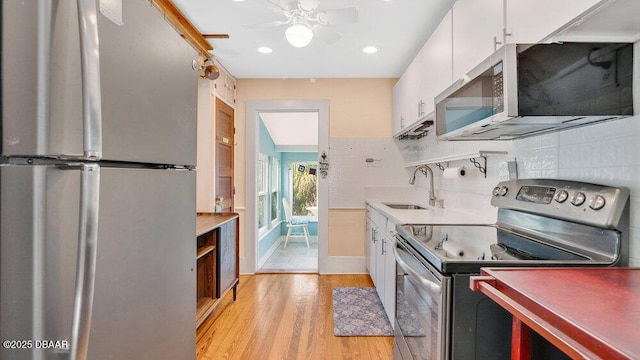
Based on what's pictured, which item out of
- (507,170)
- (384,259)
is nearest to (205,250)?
(384,259)

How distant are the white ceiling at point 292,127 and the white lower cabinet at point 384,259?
9.50 ft

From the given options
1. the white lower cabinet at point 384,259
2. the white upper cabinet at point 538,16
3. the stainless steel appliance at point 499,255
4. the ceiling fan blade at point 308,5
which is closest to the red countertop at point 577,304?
the stainless steel appliance at point 499,255

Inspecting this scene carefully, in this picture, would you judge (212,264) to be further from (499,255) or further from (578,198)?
(578,198)

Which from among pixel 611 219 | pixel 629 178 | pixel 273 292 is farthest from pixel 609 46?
pixel 273 292

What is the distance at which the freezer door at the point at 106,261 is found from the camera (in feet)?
1.66

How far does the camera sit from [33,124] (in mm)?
506

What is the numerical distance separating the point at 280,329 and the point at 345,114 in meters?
2.50

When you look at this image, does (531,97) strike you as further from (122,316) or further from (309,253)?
(309,253)

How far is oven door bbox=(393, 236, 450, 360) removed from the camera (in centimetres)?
109

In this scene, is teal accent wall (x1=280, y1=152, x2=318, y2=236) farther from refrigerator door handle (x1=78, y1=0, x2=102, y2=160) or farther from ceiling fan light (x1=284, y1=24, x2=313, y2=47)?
refrigerator door handle (x1=78, y1=0, x2=102, y2=160)

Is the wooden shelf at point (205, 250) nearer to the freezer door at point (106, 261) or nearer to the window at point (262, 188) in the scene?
the freezer door at point (106, 261)

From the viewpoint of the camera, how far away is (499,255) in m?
1.18

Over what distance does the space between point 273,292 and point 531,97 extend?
2.83 metres

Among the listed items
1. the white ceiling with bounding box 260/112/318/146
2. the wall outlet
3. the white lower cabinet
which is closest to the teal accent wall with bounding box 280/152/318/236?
the white ceiling with bounding box 260/112/318/146
